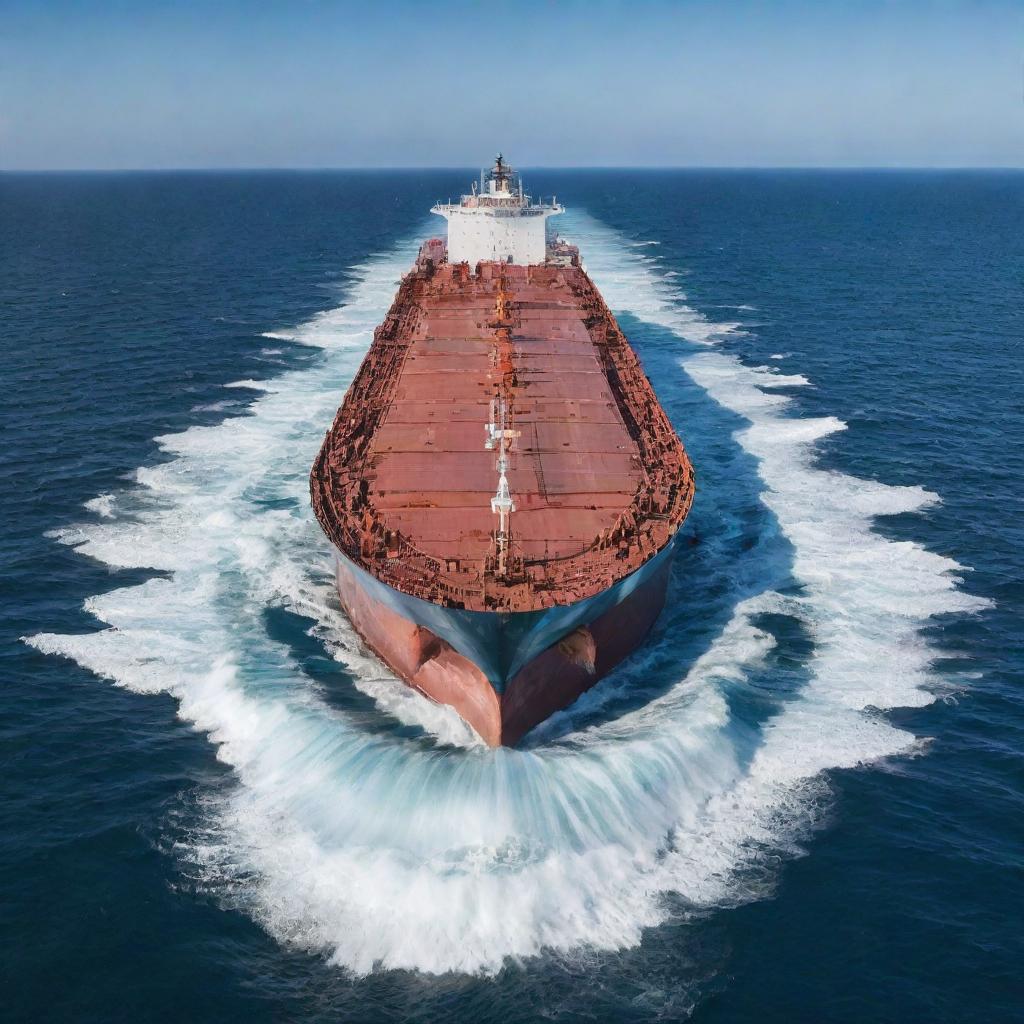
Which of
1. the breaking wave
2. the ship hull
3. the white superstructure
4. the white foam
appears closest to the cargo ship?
the ship hull

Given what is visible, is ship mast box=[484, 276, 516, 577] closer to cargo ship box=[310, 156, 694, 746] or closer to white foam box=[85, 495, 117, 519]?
cargo ship box=[310, 156, 694, 746]

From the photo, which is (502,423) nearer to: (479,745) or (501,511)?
(501,511)

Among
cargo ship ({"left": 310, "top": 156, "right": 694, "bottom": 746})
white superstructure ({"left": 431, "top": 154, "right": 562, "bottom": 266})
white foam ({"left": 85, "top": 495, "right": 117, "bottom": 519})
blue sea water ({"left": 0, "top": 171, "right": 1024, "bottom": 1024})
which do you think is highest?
white superstructure ({"left": 431, "top": 154, "right": 562, "bottom": 266})

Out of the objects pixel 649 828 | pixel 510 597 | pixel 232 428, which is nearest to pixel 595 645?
pixel 510 597

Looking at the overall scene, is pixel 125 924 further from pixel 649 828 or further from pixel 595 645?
pixel 595 645

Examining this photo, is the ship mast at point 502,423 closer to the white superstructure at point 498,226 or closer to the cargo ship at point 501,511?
the cargo ship at point 501,511

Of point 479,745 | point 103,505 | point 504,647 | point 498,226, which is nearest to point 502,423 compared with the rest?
point 504,647
